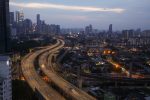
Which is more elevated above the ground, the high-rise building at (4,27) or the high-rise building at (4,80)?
the high-rise building at (4,27)

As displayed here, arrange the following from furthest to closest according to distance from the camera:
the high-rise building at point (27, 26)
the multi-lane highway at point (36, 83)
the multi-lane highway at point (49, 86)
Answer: the high-rise building at point (27, 26), the multi-lane highway at point (36, 83), the multi-lane highway at point (49, 86)

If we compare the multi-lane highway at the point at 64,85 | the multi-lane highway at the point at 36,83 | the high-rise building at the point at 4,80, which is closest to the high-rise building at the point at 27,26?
the multi-lane highway at the point at 36,83

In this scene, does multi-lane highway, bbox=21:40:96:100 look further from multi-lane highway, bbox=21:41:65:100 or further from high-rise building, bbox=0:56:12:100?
high-rise building, bbox=0:56:12:100

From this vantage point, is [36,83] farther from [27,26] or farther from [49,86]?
[27,26]

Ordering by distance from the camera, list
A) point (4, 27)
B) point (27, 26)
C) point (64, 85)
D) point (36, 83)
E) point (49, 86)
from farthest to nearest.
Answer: point (27, 26) < point (4, 27) < point (36, 83) < point (49, 86) < point (64, 85)

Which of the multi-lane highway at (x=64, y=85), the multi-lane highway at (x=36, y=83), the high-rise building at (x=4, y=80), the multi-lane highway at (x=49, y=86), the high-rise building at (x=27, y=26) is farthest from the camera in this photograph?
the high-rise building at (x=27, y=26)

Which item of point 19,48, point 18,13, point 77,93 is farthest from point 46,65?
point 18,13

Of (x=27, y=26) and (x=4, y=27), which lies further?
(x=27, y=26)

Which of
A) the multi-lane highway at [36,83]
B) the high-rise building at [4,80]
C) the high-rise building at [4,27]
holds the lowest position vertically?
the multi-lane highway at [36,83]

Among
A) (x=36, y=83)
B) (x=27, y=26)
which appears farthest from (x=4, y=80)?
(x=27, y=26)

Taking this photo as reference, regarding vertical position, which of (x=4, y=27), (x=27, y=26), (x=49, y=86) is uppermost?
(x=4, y=27)

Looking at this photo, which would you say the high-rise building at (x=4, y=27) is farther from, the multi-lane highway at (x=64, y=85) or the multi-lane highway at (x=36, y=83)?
the multi-lane highway at (x=64, y=85)

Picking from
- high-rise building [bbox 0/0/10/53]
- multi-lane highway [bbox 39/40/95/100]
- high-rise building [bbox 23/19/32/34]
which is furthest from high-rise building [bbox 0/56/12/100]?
high-rise building [bbox 23/19/32/34]
